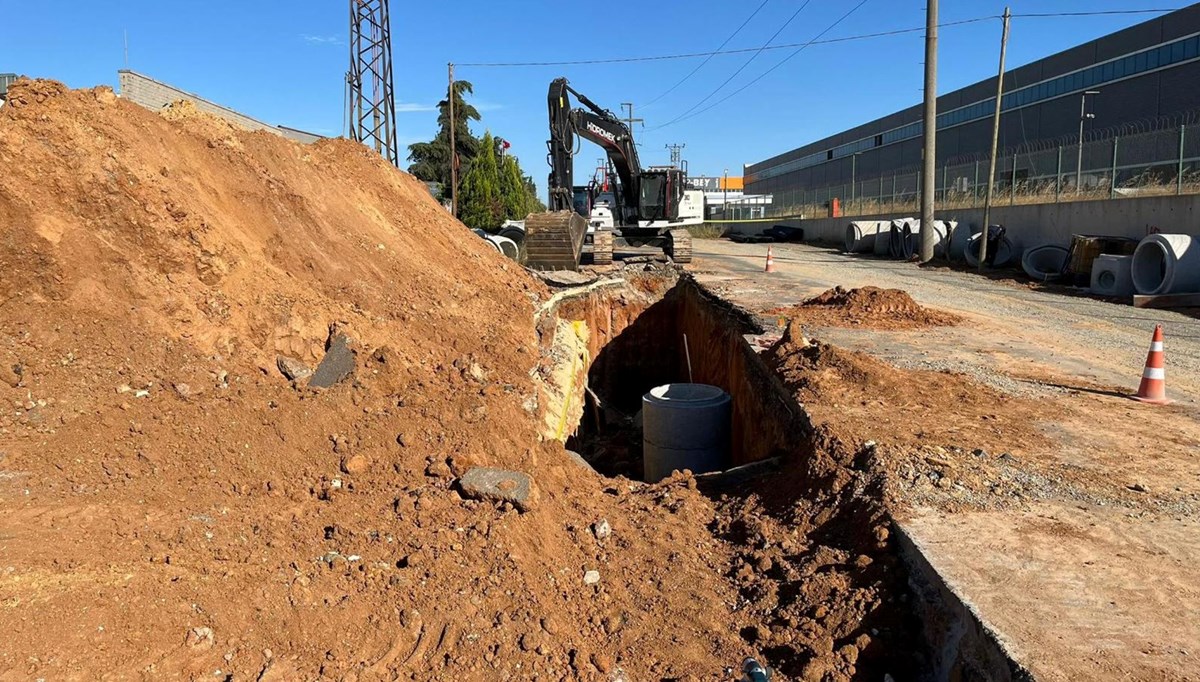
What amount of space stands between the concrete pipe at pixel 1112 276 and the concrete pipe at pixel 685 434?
9668 mm

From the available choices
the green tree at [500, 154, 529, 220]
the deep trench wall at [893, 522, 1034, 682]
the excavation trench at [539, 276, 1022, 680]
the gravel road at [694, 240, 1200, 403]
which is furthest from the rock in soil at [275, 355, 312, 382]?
the green tree at [500, 154, 529, 220]

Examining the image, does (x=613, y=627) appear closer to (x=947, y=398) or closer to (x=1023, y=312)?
(x=947, y=398)

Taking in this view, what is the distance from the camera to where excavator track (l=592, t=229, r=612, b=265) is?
17188 millimetres

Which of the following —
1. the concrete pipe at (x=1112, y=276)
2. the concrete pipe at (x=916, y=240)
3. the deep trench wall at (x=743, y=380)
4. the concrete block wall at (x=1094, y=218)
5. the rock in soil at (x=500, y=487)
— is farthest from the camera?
the concrete pipe at (x=916, y=240)

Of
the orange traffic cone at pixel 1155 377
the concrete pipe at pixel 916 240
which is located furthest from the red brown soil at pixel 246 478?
the concrete pipe at pixel 916 240

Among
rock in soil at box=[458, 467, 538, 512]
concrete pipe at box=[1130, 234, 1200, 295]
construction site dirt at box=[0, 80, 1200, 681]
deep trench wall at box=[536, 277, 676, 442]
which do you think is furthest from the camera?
concrete pipe at box=[1130, 234, 1200, 295]

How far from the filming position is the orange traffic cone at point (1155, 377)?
5852 millimetres

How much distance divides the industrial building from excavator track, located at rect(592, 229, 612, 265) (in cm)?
1159

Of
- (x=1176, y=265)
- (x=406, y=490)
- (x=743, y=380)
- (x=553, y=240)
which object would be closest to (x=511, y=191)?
(x=553, y=240)

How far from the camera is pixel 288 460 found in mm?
4504

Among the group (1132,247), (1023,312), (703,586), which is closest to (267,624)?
(703,586)

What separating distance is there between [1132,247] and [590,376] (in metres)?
11.0

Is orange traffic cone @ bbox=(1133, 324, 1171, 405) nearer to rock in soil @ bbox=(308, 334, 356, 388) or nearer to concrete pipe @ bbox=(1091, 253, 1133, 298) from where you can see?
rock in soil @ bbox=(308, 334, 356, 388)

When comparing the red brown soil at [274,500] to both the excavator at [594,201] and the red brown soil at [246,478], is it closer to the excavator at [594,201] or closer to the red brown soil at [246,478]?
the red brown soil at [246,478]
